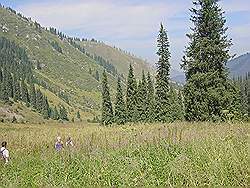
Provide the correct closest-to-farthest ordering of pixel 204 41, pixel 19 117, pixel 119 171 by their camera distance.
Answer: pixel 119 171
pixel 204 41
pixel 19 117

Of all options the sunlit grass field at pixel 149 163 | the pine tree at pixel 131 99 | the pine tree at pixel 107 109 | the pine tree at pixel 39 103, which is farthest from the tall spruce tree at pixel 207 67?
the pine tree at pixel 39 103

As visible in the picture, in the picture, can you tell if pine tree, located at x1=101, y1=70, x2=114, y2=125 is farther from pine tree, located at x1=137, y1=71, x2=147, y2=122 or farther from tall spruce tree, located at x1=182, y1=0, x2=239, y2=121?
tall spruce tree, located at x1=182, y1=0, x2=239, y2=121

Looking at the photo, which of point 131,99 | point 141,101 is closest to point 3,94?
point 131,99

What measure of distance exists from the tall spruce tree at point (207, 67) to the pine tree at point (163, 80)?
76.3 feet

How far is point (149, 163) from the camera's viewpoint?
8.30 meters

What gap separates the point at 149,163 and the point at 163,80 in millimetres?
48178

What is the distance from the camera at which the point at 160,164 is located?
8.12 meters

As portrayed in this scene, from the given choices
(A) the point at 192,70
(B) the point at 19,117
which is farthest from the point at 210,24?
(B) the point at 19,117

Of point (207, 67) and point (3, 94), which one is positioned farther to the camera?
point (3, 94)

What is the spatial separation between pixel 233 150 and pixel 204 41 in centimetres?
2264

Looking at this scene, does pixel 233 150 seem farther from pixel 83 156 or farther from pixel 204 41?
pixel 204 41

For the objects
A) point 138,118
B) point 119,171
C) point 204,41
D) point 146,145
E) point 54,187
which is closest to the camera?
point 54,187

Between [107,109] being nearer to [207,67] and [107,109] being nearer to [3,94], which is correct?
[207,67]

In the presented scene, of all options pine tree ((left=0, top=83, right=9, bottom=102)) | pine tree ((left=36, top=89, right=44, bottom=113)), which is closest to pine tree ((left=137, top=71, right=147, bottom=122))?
pine tree ((left=0, top=83, right=9, bottom=102))
